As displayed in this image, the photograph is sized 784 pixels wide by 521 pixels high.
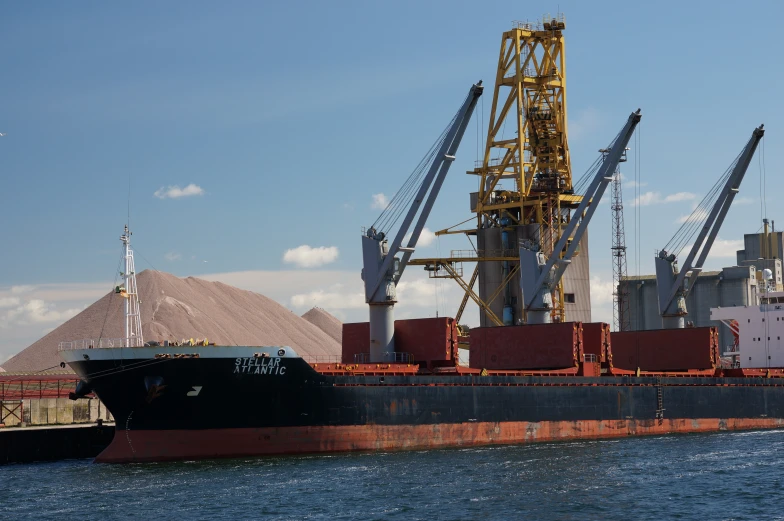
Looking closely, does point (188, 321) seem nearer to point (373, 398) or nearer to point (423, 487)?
point (373, 398)

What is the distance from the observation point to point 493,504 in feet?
83.7

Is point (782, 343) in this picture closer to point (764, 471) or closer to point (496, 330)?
point (496, 330)

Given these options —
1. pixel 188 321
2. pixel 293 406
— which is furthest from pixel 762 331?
pixel 188 321

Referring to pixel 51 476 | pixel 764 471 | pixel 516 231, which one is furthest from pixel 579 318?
pixel 51 476

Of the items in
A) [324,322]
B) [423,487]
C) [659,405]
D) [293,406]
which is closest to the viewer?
[423,487]

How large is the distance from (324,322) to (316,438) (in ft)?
356

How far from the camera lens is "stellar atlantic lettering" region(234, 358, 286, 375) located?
3250 cm

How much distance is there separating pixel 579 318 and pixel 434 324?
749 inches

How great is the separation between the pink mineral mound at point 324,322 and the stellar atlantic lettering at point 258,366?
10465 cm

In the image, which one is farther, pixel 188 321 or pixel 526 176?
pixel 188 321

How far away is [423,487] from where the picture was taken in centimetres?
2767

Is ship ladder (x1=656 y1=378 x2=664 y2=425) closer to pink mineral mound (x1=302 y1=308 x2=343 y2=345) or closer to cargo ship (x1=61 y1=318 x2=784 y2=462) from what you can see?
cargo ship (x1=61 y1=318 x2=784 y2=462)

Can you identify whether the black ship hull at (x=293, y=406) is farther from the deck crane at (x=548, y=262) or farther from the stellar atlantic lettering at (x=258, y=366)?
the deck crane at (x=548, y=262)

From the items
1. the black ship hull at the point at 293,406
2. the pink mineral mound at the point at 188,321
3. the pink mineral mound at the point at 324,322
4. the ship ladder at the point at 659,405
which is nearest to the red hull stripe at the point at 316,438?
the black ship hull at the point at 293,406
